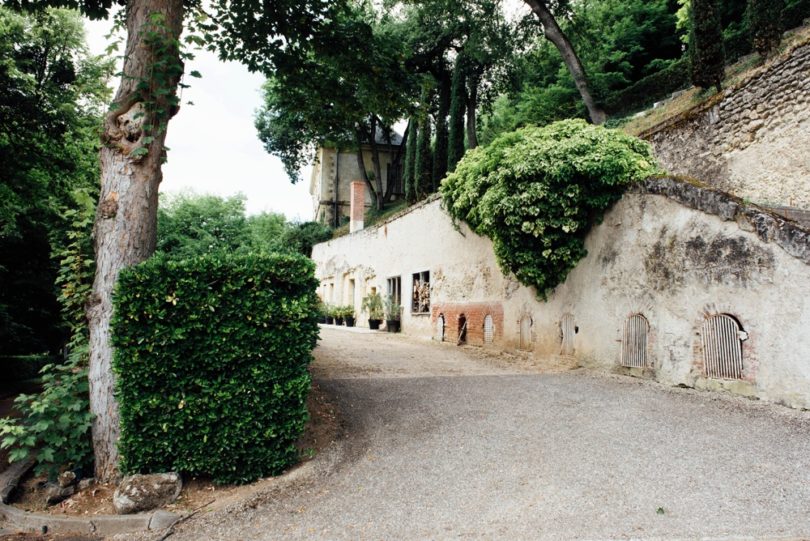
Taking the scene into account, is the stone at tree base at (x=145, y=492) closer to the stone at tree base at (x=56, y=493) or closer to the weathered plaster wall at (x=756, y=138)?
the stone at tree base at (x=56, y=493)

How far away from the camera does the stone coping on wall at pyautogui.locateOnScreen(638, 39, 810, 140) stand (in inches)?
335

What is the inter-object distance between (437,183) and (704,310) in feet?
54.3

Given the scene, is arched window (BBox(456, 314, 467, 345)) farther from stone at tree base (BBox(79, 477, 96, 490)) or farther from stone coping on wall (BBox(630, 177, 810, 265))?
stone at tree base (BBox(79, 477, 96, 490))

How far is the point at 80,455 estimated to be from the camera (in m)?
4.55

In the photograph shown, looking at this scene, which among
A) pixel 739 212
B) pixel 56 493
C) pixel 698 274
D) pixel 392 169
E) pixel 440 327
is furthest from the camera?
pixel 392 169

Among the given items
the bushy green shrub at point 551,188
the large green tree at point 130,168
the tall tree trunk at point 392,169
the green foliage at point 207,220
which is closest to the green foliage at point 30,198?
the large green tree at point 130,168

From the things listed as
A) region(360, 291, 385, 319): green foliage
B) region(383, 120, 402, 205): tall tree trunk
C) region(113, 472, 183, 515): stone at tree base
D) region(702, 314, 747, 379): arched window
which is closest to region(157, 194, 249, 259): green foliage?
→ region(383, 120, 402, 205): tall tree trunk

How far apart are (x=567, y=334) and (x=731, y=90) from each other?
211 inches

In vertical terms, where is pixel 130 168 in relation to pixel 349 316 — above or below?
above

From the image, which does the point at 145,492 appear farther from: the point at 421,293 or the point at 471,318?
the point at 421,293

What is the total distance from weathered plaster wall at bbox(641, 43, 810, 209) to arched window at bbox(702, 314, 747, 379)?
11.8 feet

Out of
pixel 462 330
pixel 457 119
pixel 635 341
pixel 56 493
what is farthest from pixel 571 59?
pixel 56 493

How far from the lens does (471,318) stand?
39.7ft

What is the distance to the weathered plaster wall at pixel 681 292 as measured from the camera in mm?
5418
